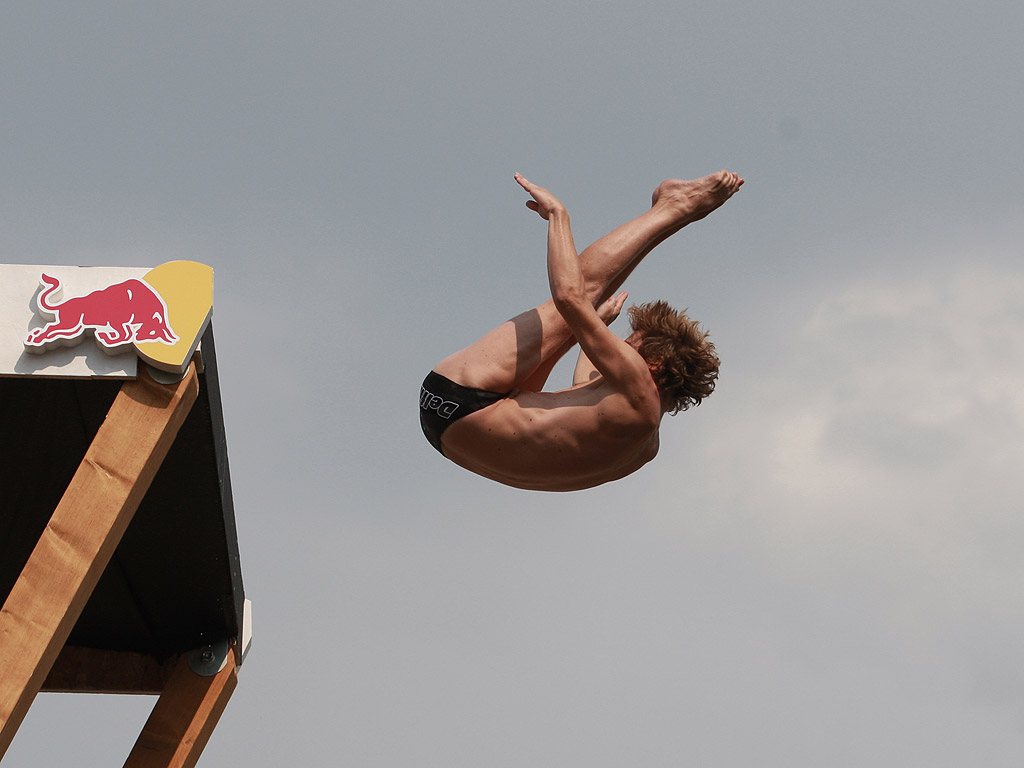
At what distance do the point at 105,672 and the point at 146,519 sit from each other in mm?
1904

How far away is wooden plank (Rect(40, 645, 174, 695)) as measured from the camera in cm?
801

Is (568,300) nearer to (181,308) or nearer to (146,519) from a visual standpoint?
(181,308)

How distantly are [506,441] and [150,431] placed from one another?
4.72 ft

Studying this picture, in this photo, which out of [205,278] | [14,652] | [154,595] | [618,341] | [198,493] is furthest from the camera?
[154,595]

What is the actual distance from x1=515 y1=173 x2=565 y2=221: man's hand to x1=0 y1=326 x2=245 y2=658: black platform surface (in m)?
1.55

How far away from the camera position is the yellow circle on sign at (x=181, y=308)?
5.43 m

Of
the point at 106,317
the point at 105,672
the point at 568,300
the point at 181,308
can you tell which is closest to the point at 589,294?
the point at 568,300

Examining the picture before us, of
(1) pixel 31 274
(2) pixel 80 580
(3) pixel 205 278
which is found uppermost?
(3) pixel 205 278

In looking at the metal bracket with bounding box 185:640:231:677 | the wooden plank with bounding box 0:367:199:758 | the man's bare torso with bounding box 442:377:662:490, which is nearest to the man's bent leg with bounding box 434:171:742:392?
the man's bare torso with bounding box 442:377:662:490

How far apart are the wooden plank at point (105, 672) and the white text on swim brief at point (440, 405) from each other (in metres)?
3.24

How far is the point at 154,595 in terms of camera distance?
7402 mm

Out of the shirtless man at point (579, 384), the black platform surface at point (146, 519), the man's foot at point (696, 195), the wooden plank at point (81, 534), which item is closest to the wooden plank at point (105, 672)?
the black platform surface at point (146, 519)

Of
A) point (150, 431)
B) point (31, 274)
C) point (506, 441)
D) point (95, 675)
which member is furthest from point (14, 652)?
point (95, 675)

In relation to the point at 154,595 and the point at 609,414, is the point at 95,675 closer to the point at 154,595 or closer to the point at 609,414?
the point at 154,595
